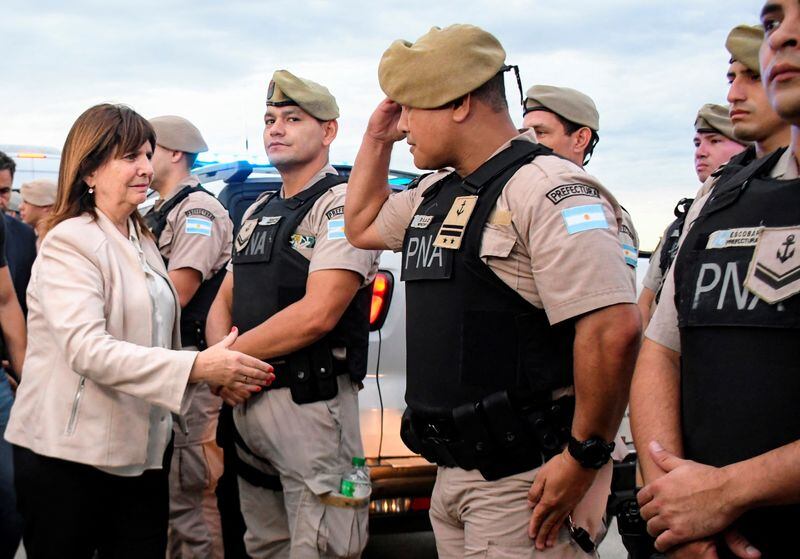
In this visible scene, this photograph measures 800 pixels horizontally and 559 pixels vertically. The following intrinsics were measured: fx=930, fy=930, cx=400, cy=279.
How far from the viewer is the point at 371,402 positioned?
4305mm

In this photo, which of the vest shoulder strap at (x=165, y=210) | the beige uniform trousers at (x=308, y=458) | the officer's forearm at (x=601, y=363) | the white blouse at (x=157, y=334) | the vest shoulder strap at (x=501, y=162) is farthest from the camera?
the vest shoulder strap at (x=165, y=210)

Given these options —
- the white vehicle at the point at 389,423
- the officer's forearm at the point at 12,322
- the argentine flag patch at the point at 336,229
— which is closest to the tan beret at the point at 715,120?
the white vehicle at the point at 389,423

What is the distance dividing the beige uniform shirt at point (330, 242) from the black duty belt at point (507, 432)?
1.19m

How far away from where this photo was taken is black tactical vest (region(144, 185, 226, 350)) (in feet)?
16.0

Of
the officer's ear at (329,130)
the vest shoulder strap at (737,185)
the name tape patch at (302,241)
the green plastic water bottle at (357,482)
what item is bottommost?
the green plastic water bottle at (357,482)

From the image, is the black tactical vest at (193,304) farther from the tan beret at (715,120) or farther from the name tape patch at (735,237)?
the name tape patch at (735,237)

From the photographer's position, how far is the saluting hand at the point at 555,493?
2.52 meters

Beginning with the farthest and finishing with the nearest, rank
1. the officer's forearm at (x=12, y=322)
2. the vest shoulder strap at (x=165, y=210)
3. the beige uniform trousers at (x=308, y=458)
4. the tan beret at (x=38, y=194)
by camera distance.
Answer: the tan beret at (x=38, y=194), the vest shoulder strap at (x=165, y=210), the officer's forearm at (x=12, y=322), the beige uniform trousers at (x=308, y=458)

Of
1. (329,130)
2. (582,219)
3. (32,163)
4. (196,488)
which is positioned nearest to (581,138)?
(329,130)

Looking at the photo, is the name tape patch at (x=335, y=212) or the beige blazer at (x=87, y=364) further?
the name tape patch at (x=335, y=212)

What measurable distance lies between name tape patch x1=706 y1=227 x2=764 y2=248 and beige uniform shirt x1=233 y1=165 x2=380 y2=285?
191 centimetres

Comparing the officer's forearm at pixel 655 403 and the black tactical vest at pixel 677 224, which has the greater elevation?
the black tactical vest at pixel 677 224

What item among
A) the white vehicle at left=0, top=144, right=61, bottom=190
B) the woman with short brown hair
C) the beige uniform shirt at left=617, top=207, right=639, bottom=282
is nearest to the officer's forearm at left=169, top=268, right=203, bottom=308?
the woman with short brown hair

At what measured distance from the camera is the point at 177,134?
17.2 ft
